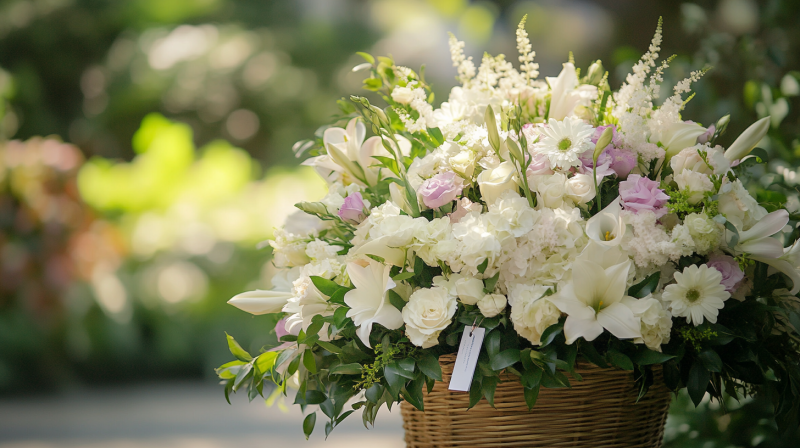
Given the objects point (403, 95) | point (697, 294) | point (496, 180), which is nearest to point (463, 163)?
point (496, 180)

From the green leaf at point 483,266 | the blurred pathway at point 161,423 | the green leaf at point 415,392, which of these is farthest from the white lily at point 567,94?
the blurred pathway at point 161,423

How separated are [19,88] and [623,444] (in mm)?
4053

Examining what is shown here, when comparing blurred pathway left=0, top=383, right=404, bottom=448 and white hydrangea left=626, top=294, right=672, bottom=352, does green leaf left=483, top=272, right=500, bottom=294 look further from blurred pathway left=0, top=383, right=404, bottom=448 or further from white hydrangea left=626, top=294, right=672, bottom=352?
blurred pathway left=0, top=383, right=404, bottom=448

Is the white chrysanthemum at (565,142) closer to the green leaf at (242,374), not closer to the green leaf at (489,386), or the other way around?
the green leaf at (489,386)

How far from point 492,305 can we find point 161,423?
197cm

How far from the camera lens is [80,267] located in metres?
2.38

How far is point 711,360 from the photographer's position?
494 mm

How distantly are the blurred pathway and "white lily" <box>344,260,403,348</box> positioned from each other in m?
1.33

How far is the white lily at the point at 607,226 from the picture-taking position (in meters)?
0.49

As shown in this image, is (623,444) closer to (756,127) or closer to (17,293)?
(756,127)

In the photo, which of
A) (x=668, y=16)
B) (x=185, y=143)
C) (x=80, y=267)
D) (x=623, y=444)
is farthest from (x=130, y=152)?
(x=623, y=444)

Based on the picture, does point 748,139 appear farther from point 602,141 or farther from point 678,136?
point 602,141

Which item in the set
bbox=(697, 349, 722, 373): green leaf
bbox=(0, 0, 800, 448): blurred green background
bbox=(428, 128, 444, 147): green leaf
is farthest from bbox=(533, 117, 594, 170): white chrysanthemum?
bbox=(0, 0, 800, 448): blurred green background

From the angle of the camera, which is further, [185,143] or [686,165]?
[185,143]
